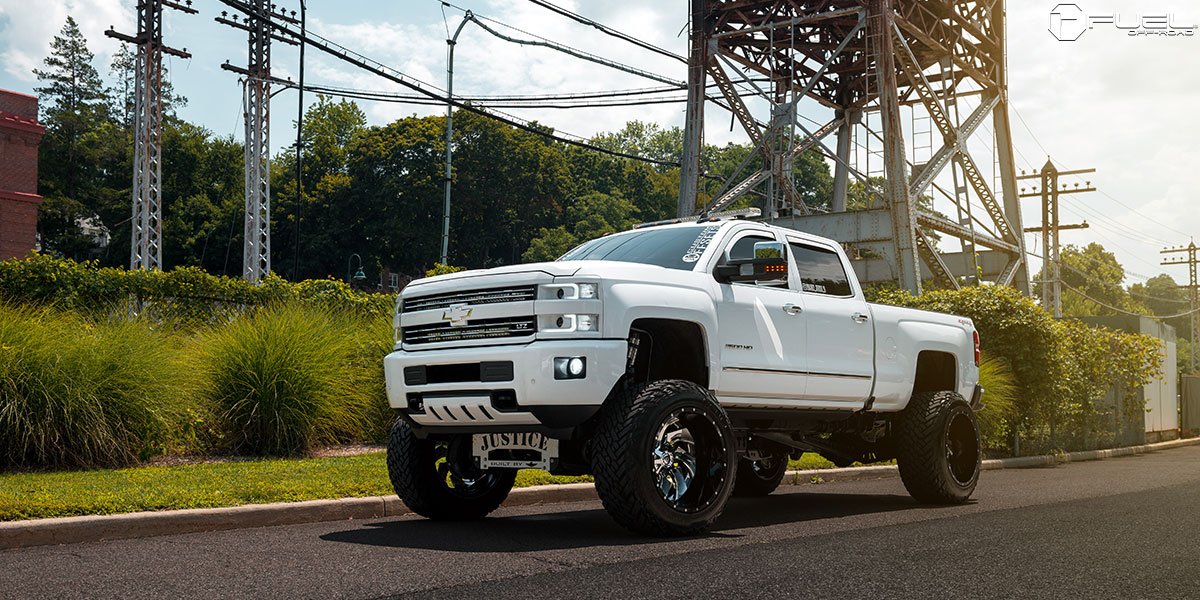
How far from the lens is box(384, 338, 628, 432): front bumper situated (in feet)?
22.0

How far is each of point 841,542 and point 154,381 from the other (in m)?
7.55

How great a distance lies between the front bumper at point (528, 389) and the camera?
6.71 meters

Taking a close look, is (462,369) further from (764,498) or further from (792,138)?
(792,138)

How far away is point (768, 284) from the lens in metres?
8.39

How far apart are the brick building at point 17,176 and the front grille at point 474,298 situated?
3969 centimetres

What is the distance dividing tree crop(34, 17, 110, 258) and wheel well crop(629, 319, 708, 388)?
223 feet

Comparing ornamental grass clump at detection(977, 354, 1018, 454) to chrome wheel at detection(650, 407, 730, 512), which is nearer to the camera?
chrome wheel at detection(650, 407, 730, 512)

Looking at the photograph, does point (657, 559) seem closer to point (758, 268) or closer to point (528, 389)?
point (528, 389)

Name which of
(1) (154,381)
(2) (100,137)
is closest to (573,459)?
(1) (154,381)

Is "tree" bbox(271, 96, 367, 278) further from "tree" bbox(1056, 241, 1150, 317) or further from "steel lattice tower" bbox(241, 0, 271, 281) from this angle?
"tree" bbox(1056, 241, 1150, 317)

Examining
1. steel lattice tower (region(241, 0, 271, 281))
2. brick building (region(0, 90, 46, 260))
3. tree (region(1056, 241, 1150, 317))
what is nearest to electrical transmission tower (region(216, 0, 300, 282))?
steel lattice tower (region(241, 0, 271, 281))

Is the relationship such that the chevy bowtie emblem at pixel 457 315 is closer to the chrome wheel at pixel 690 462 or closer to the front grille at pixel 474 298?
the front grille at pixel 474 298

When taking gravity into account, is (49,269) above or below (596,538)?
above

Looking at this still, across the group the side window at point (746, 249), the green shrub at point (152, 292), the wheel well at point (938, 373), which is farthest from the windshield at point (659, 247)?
the green shrub at point (152, 292)
